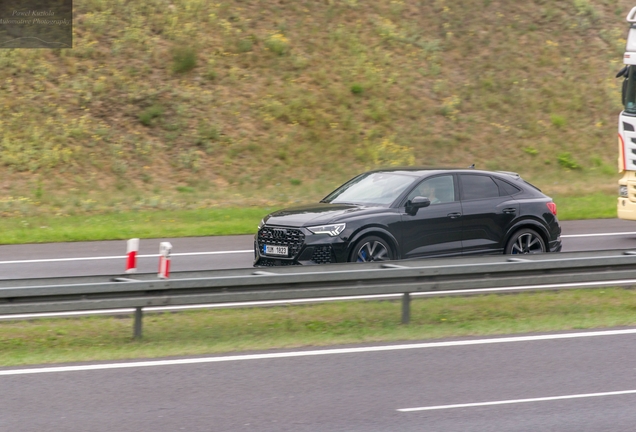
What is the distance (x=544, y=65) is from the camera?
33.0 m

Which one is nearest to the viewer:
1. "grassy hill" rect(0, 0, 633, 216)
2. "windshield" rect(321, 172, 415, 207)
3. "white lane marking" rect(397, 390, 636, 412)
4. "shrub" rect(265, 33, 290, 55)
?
"white lane marking" rect(397, 390, 636, 412)

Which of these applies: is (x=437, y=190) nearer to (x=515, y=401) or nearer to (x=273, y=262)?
(x=273, y=262)

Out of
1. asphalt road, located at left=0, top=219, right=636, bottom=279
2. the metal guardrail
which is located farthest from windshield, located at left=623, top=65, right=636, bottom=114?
the metal guardrail

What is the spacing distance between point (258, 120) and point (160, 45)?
4.51 meters

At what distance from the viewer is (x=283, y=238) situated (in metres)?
12.1

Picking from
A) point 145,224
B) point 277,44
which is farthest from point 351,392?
point 277,44

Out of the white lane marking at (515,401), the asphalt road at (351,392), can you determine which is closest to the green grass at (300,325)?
the asphalt road at (351,392)

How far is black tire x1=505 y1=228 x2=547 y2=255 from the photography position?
13305mm

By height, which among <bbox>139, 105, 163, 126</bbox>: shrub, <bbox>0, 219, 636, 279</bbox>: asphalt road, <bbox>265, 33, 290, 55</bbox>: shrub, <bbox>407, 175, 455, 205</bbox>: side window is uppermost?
<bbox>265, 33, 290, 55</bbox>: shrub

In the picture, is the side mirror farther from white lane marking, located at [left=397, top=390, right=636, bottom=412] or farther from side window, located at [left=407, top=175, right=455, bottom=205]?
white lane marking, located at [left=397, top=390, right=636, bottom=412]

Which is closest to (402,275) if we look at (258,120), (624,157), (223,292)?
(223,292)

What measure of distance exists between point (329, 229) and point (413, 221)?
1.34 m

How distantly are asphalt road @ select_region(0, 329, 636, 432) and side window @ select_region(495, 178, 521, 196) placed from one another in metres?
4.66

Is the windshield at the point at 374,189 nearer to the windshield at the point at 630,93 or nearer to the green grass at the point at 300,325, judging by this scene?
the green grass at the point at 300,325
